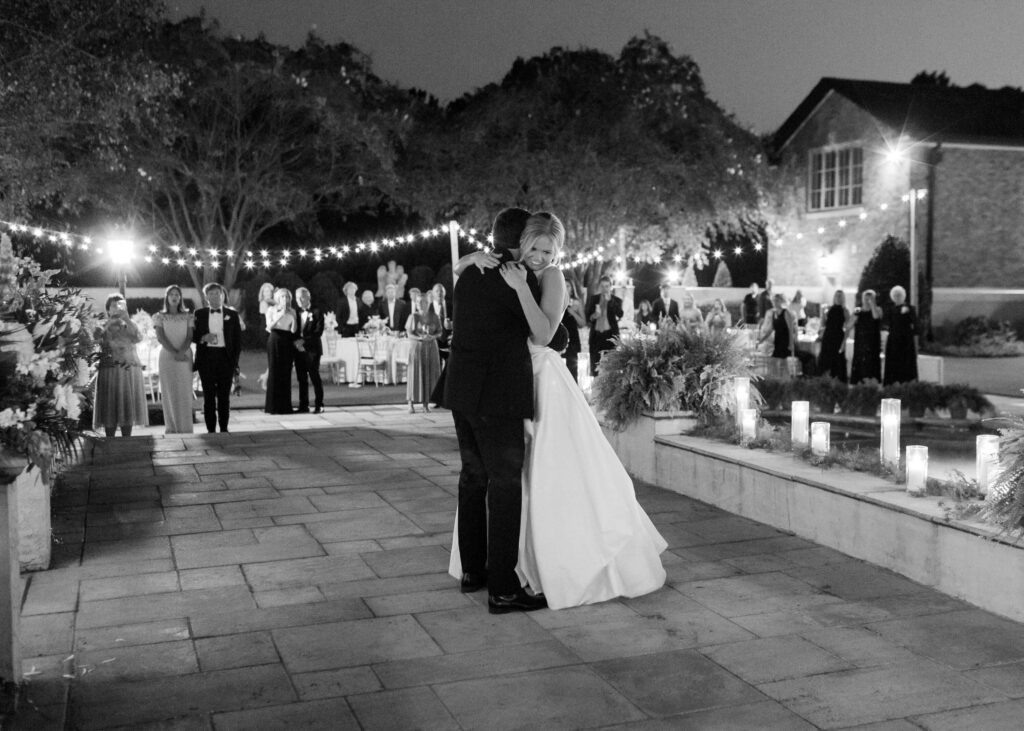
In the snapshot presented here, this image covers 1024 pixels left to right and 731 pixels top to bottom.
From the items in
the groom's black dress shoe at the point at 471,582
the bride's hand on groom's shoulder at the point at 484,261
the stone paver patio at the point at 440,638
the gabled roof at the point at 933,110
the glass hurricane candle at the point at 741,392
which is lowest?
the stone paver patio at the point at 440,638

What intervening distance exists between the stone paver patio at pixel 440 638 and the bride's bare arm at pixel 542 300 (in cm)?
121

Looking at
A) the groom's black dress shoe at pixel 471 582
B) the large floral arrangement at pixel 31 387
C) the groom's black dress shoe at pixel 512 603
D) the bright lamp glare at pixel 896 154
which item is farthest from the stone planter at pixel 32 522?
the bright lamp glare at pixel 896 154

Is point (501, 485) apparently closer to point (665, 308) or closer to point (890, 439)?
point (890, 439)

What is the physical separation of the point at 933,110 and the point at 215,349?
944 inches

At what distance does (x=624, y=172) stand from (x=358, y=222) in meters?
10.5

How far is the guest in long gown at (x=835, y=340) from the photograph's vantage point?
15312mm

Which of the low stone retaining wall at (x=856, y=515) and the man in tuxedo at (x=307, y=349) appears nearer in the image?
the low stone retaining wall at (x=856, y=515)

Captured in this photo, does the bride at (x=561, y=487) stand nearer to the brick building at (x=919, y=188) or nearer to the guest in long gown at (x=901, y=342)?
the guest in long gown at (x=901, y=342)

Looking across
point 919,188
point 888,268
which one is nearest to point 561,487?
point 888,268

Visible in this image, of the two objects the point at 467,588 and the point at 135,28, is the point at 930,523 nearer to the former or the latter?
the point at 467,588

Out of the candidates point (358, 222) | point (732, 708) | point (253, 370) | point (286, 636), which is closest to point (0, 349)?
point (286, 636)

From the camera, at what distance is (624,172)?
24922 millimetres

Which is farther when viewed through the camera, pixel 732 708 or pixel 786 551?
pixel 786 551

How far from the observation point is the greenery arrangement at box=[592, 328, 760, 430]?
7.84 metres
